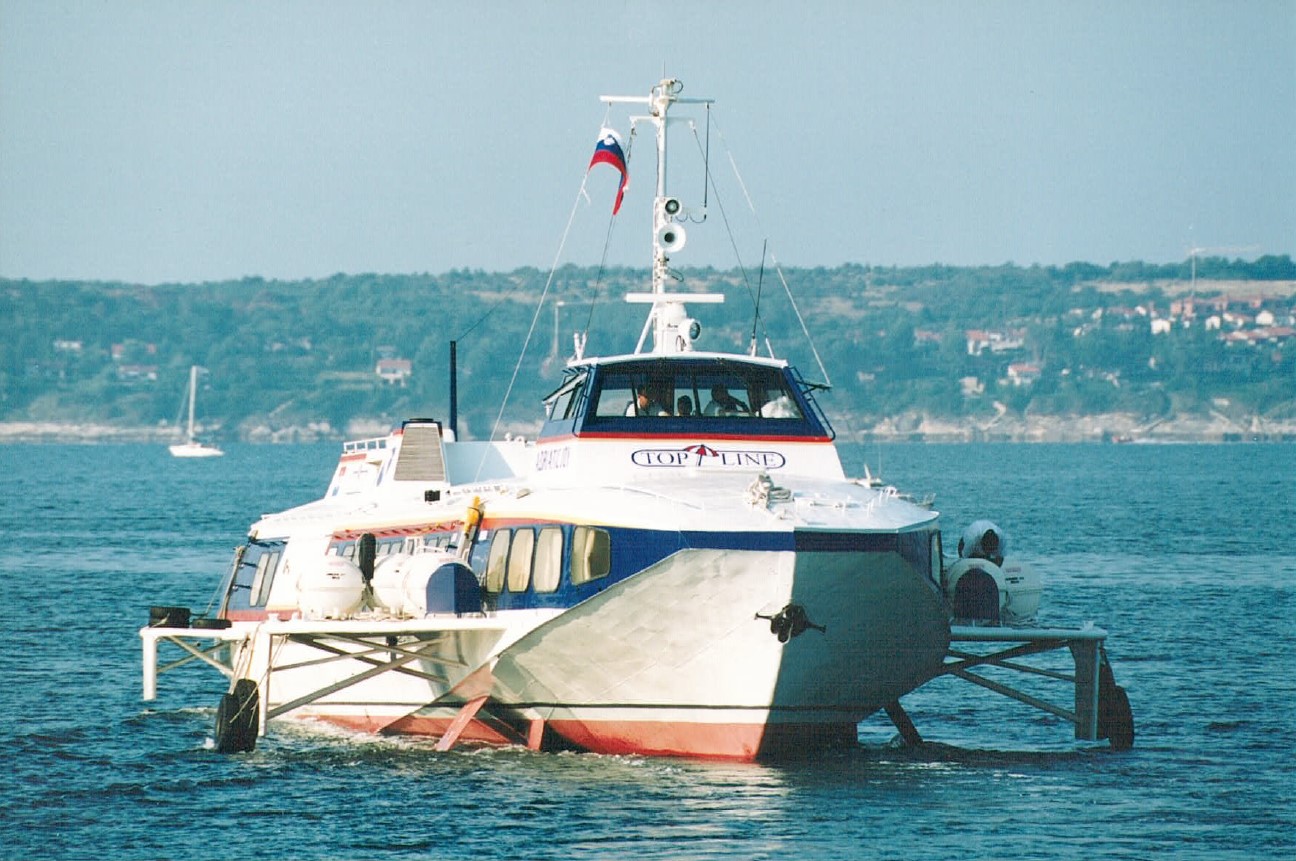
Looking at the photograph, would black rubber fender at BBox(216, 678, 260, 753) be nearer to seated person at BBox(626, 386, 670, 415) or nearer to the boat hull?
the boat hull

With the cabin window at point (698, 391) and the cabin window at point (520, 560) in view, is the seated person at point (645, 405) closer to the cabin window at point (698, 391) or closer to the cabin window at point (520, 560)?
the cabin window at point (698, 391)

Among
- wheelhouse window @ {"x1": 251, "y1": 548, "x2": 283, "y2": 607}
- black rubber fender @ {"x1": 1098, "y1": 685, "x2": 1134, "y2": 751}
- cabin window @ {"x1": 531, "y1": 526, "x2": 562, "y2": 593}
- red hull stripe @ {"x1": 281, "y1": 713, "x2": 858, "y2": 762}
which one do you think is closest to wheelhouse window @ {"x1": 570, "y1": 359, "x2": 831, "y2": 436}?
cabin window @ {"x1": 531, "y1": 526, "x2": 562, "y2": 593}

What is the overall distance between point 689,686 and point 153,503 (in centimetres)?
8864

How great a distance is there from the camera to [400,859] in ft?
78.8

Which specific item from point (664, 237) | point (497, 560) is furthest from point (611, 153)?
point (497, 560)

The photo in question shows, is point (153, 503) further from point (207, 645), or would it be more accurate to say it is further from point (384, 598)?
point (384, 598)

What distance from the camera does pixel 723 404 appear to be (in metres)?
30.2

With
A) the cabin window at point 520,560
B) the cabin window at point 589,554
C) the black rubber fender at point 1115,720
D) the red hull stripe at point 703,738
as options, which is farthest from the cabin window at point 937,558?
the cabin window at point 520,560

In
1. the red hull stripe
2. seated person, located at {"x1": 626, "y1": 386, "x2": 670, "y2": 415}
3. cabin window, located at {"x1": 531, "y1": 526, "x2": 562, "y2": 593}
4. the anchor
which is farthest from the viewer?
seated person, located at {"x1": 626, "y1": 386, "x2": 670, "y2": 415}

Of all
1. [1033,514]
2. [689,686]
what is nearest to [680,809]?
[689,686]

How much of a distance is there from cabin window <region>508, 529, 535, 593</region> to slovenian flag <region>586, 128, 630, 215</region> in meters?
7.61

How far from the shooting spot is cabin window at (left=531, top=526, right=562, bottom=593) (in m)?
27.4

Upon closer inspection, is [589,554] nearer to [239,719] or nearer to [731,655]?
[731,655]

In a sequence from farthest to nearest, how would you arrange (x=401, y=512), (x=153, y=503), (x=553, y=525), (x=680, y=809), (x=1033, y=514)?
(x=153, y=503) < (x=1033, y=514) < (x=401, y=512) < (x=553, y=525) < (x=680, y=809)
